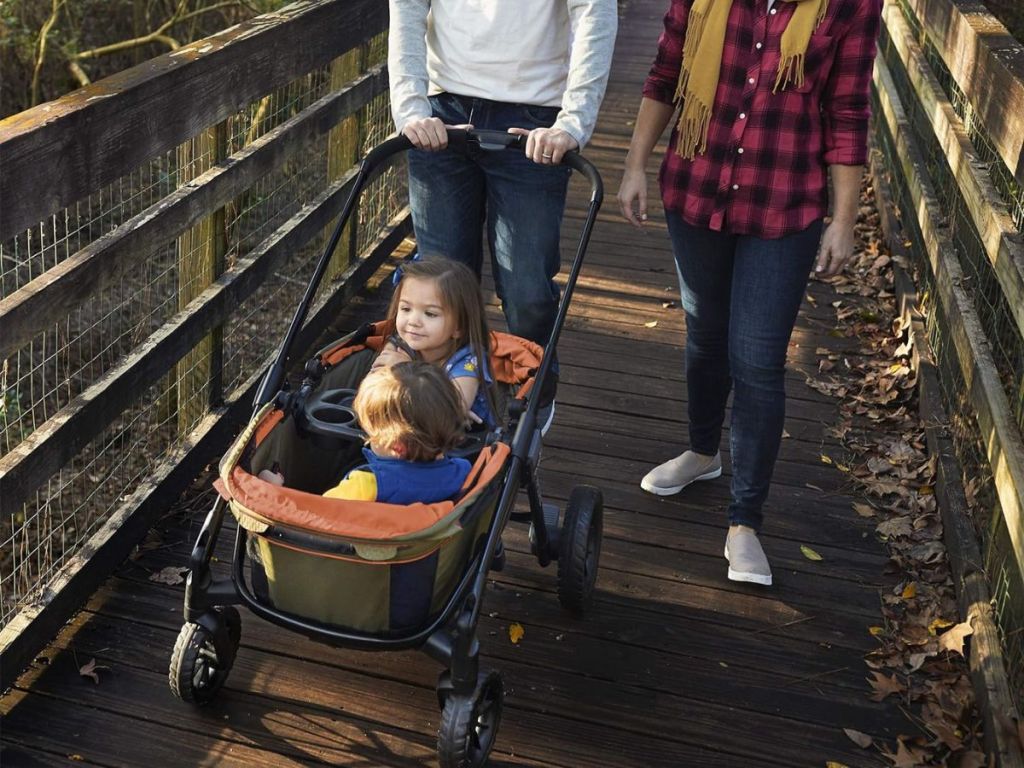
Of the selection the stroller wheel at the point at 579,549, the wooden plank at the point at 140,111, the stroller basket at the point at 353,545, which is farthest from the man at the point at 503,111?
the stroller basket at the point at 353,545

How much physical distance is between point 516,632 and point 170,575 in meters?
1.02

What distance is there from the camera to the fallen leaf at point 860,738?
3.26m

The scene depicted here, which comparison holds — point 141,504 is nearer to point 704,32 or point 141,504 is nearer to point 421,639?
point 421,639

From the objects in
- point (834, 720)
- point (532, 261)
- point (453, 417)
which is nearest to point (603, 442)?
point (532, 261)

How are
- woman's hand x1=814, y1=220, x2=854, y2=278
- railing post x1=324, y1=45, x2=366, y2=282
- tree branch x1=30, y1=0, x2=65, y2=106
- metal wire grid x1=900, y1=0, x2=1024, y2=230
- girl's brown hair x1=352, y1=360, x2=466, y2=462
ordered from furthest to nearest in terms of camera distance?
1. tree branch x1=30, y1=0, x2=65, y2=106
2. railing post x1=324, y1=45, x2=366, y2=282
3. metal wire grid x1=900, y1=0, x2=1024, y2=230
4. woman's hand x1=814, y1=220, x2=854, y2=278
5. girl's brown hair x1=352, y1=360, x2=466, y2=462

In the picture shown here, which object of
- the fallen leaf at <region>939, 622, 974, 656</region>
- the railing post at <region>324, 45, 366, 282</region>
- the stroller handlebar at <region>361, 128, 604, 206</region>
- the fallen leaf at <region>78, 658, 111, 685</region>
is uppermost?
the stroller handlebar at <region>361, 128, 604, 206</region>

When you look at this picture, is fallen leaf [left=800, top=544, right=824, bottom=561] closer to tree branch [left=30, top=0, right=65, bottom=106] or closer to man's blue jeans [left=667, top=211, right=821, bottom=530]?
man's blue jeans [left=667, top=211, right=821, bottom=530]

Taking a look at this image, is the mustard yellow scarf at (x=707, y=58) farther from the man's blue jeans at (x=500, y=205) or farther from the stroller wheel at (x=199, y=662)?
the stroller wheel at (x=199, y=662)

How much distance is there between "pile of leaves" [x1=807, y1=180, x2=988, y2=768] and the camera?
3.34 meters

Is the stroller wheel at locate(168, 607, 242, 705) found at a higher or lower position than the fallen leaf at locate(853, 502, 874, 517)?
higher

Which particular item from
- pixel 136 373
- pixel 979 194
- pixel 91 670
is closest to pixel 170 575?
pixel 91 670

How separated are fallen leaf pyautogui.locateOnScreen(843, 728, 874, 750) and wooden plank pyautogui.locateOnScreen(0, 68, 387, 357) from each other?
2257 millimetres

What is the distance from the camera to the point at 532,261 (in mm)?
3654

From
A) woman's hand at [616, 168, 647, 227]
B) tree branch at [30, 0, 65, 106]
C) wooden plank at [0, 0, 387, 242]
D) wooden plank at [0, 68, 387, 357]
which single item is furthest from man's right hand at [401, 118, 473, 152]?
tree branch at [30, 0, 65, 106]
